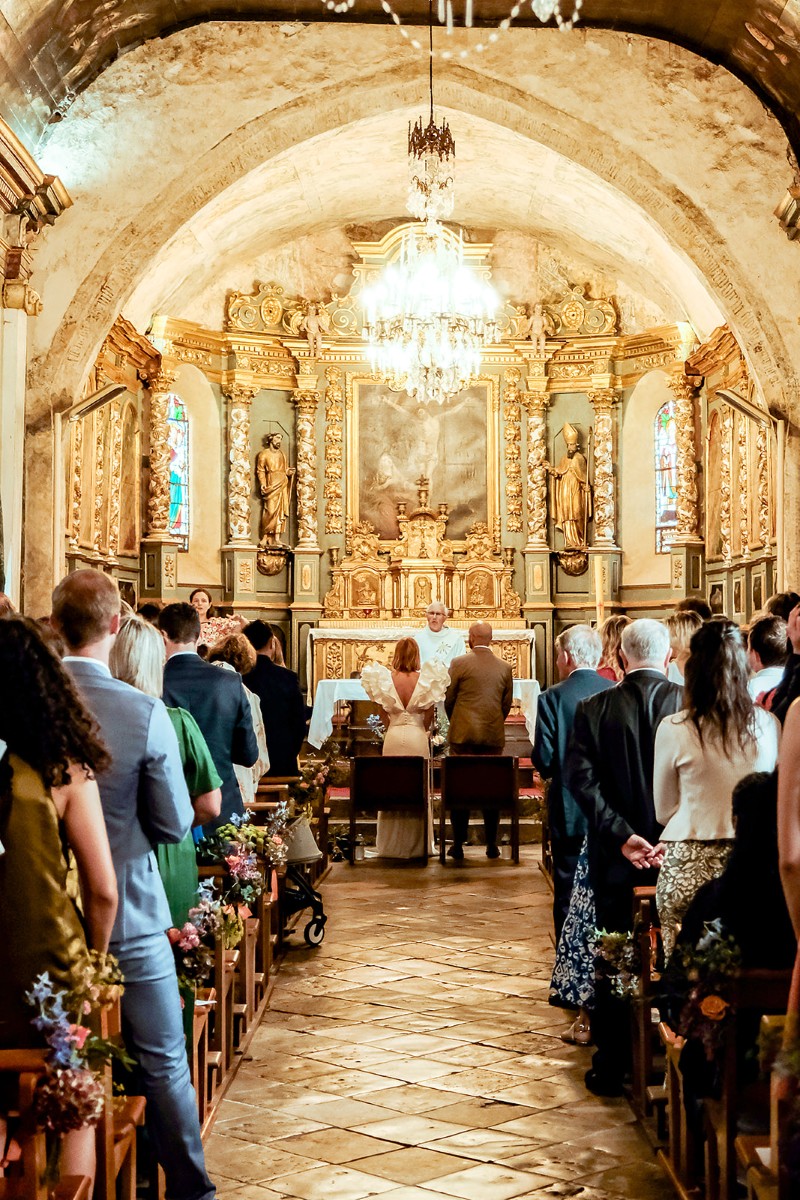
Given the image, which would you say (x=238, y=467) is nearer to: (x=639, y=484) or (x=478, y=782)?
(x=639, y=484)

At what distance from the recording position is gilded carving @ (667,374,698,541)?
17688 millimetres

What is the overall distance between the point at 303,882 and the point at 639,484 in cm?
1267

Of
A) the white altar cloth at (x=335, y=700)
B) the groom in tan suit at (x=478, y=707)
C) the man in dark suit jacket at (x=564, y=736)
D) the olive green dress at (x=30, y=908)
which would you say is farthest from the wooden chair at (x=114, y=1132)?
the white altar cloth at (x=335, y=700)

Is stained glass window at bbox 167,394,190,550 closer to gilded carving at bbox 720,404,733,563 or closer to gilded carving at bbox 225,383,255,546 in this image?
gilded carving at bbox 225,383,255,546

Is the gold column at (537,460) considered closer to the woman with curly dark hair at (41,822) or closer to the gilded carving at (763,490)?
the gilded carving at (763,490)

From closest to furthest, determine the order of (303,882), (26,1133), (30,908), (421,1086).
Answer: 1. (26,1133)
2. (30,908)
3. (421,1086)
4. (303,882)

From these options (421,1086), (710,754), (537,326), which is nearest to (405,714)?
(421,1086)

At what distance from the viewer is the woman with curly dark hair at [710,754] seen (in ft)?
13.5

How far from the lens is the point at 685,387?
58.3ft

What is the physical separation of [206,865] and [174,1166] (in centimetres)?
178

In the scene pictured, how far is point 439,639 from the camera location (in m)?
12.4

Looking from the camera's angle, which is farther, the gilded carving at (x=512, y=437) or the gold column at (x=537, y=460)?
the gilded carving at (x=512, y=437)

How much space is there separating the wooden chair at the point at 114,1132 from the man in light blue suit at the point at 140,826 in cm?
8

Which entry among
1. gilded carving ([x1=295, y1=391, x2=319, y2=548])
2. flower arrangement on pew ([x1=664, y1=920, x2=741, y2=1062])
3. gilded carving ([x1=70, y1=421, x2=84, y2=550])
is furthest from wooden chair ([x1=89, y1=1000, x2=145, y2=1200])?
gilded carving ([x1=295, y1=391, x2=319, y2=548])
